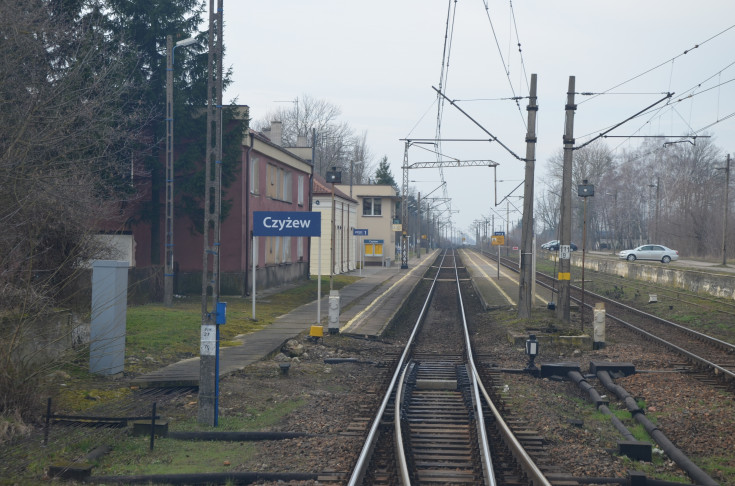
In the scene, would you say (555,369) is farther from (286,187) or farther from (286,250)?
(286,187)

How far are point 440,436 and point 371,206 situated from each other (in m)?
58.9

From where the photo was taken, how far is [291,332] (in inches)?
725

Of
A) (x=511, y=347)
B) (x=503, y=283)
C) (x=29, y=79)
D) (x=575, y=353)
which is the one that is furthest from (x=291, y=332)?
(x=503, y=283)

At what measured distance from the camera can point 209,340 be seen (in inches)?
388

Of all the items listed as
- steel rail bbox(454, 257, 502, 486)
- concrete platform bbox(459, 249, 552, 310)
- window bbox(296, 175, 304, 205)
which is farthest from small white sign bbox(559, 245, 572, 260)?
window bbox(296, 175, 304, 205)

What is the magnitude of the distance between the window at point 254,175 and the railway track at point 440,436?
1640 centimetres

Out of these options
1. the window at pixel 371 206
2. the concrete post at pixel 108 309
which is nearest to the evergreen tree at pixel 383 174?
the window at pixel 371 206

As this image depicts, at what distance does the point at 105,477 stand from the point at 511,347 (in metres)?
12.1

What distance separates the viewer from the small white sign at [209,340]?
985 centimetres

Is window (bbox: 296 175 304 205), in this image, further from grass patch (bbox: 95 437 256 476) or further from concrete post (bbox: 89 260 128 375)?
grass patch (bbox: 95 437 256 476)

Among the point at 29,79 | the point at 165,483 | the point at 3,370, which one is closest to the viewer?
the point at 165,483

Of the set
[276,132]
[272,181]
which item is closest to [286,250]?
[272,181]

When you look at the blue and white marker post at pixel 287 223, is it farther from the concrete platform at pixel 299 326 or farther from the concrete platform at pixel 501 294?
the concrete platform at pixel 501 294

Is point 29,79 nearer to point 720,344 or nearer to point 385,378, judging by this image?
point 385,378
